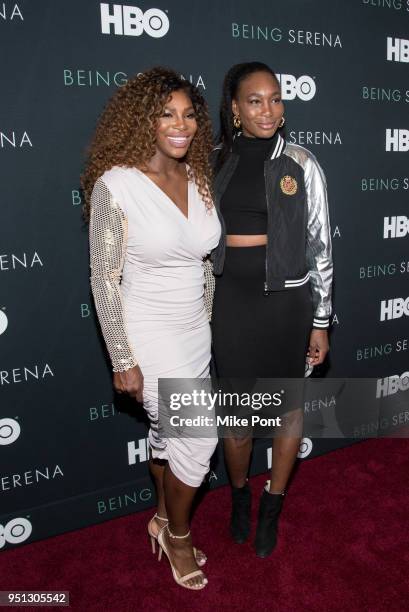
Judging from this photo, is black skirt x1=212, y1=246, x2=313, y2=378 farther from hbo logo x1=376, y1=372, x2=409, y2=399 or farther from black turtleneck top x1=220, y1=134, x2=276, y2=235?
hbo logo x1=376, y1=372, x2=409, y2=399

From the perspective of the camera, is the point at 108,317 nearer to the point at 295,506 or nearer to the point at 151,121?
the point at 151,121

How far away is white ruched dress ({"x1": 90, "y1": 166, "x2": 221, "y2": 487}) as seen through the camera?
69.8 inches

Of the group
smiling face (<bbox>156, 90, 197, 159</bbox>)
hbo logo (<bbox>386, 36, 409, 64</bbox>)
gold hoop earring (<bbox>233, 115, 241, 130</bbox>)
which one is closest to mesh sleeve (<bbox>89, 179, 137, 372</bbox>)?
smiling face (<bbox>156, 90, 197, 159</bbox>)

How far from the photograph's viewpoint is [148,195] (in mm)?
1804

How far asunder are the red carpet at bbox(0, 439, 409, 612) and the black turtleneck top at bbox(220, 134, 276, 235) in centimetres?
124

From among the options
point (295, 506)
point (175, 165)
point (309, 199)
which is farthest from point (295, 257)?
point (295, 506)

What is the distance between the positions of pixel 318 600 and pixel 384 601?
22 cm

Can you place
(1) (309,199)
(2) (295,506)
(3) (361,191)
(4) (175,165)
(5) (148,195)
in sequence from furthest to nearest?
(3) (361,191)
(2) (295,506)
(1) (309,199)
(4) (175,165)
(5) (148,195)

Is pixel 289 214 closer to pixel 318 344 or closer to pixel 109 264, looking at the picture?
pixel 318 344

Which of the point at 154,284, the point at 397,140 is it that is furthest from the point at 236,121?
the point at 397,140

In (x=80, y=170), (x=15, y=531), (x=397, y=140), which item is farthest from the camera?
(x=397, y=140)

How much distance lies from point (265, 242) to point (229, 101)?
52cm

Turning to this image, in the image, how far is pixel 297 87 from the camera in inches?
103

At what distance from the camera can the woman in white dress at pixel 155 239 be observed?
1.79m
